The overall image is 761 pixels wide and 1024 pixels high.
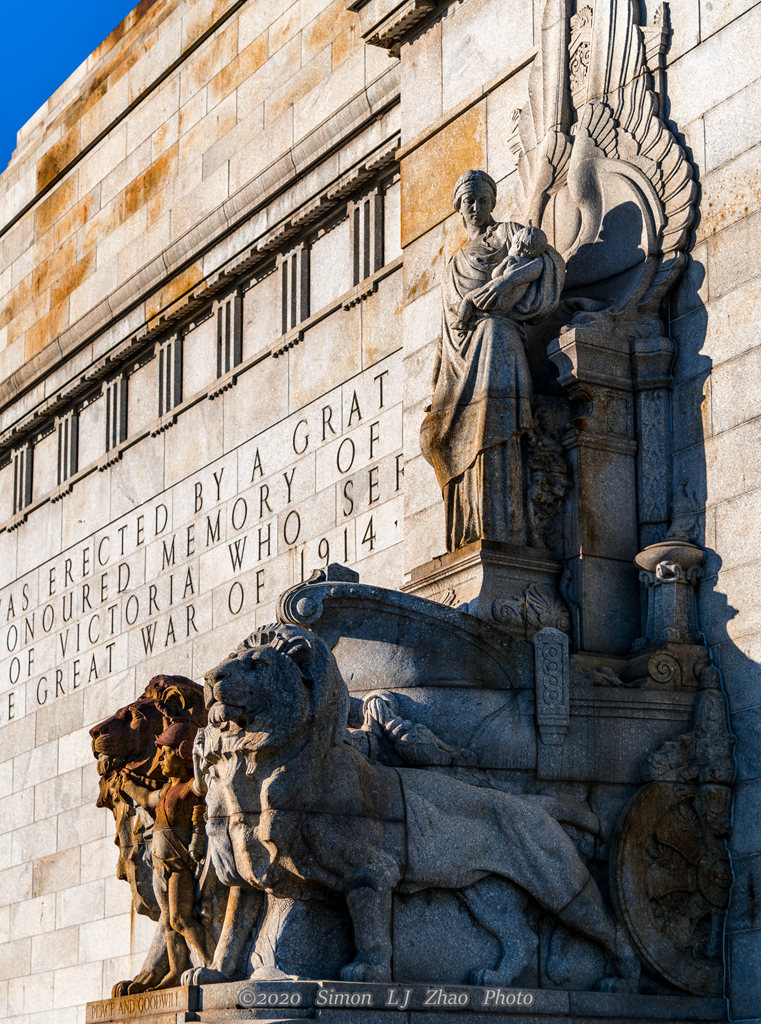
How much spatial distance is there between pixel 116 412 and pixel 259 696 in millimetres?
11886

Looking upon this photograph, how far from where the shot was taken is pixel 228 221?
1966 cm

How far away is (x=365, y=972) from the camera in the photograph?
1024cm

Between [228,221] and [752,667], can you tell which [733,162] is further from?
[228,221]

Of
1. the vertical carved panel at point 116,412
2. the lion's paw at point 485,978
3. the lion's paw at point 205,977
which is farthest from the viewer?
the vertical carved panel at point 116,412

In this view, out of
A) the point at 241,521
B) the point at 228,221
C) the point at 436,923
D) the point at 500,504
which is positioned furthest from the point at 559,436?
the point at 228,221

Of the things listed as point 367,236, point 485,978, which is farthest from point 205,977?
point 367,236

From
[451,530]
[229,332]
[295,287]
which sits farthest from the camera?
[229,332]

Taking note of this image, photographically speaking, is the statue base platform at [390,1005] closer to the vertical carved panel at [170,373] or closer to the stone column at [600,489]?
the stone column at [600,489]

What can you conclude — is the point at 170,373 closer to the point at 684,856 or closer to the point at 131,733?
the point at 131,733

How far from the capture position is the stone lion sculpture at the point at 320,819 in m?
10.3

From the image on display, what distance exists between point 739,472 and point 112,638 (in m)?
10.4

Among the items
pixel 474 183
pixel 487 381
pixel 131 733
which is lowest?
pixel 131 733

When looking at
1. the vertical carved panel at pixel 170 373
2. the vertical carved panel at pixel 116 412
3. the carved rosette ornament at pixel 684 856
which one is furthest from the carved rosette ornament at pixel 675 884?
the vertical carved panel at pixel 116 412

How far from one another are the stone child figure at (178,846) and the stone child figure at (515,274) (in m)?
3.66
